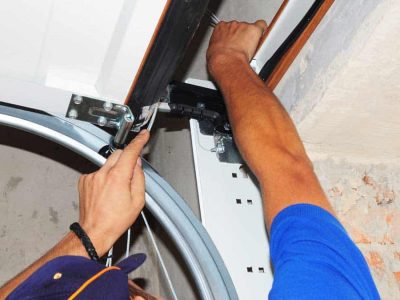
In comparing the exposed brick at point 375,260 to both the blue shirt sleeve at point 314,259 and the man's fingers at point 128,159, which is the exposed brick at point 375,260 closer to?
the blue shirt sleeve at point 314,259

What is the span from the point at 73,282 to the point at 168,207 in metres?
0.27

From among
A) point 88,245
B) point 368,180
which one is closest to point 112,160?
point 88,245

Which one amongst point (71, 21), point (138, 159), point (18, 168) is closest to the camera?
point (71, 21)

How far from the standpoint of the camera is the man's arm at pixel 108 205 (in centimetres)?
80

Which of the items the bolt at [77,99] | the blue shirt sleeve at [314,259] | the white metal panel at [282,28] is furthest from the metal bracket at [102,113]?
the white metal panel at [282,28]

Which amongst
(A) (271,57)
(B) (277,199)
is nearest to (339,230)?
(B) (277,199)

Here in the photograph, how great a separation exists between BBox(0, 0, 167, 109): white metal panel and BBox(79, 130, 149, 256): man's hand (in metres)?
0.12

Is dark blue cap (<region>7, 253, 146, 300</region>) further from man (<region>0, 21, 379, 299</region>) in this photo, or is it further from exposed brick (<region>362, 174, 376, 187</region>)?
exposed brick (<region>362, 174, 376, 187</region>)

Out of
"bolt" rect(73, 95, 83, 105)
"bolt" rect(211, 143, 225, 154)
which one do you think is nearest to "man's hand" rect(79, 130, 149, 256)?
"bolt" rect(73, 95, 83, 105)

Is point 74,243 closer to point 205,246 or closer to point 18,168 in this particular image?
point 205,246

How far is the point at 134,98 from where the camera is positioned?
787mm

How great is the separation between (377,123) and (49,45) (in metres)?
0.69

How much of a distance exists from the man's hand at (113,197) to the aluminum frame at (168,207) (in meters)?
0.07

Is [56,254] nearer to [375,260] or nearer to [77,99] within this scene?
[77,99]
